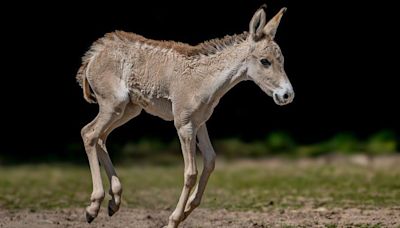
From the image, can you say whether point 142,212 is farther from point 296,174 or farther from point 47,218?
point 296,174

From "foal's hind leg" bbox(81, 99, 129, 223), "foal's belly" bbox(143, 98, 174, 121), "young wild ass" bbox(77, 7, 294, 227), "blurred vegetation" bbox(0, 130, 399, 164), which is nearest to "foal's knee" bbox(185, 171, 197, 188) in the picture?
"young wild ass" bbox(77, 7, 294, 227)

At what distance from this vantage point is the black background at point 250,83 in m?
16.2

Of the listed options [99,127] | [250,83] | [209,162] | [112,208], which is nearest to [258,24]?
[209,162]

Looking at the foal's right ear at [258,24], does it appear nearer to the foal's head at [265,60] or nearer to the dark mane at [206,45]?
the foal's head at [265,60]

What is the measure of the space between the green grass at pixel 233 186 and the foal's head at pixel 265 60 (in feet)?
9.23

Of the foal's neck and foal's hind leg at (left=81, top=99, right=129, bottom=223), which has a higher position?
the foal's neck

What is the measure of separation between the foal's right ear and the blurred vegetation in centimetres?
814

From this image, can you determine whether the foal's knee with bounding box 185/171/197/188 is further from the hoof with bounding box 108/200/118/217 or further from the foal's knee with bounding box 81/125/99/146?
the foal's knee with bounding box 81/125/99/146

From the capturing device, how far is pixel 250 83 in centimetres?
1614

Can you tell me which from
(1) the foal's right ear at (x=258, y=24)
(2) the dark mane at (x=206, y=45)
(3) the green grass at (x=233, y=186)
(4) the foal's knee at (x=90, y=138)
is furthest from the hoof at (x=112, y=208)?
(3) the green grass at (x=233, y=186)

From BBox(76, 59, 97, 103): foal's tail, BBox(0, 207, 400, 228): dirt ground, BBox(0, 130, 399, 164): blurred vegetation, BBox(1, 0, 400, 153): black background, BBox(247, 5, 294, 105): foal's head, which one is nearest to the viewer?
BBox(247, 5, 294, 105): foal's head

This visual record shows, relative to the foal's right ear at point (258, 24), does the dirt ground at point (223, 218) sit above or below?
below

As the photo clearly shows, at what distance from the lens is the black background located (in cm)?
1617

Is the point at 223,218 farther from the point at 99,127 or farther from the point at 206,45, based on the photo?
the point at 206,45
